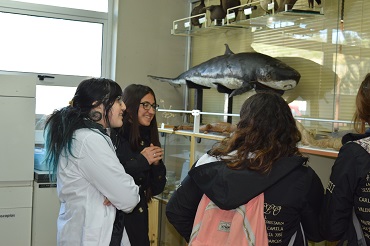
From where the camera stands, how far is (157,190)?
89.7 inches

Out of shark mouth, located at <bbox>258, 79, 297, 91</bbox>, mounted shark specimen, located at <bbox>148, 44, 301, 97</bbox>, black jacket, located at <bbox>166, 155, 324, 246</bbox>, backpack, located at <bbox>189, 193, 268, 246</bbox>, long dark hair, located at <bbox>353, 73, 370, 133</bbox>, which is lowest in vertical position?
backpack, located at <bbox>189, 193, 268, 246</bbox>

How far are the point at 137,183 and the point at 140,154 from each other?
0.14m

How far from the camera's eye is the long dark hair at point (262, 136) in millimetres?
1424

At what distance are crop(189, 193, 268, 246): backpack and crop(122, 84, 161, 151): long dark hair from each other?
79 centimetres

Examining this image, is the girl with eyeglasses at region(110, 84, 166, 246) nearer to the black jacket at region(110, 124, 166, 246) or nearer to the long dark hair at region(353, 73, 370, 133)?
the black jacket at region(110, 124, 166, 246)

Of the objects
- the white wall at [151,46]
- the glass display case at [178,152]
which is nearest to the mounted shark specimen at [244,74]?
the glass display case at [178,152]

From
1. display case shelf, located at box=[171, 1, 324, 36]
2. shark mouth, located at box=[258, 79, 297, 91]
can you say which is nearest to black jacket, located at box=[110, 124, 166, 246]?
shark mouth, located at box=[258, 79, 297, 91]

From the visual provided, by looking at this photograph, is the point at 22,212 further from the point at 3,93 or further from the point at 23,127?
the point at 3,93

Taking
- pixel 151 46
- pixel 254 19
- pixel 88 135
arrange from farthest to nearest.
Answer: pixel 151 46 < pixel 254 19 < pixel 88 135

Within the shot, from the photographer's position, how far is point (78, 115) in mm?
1737

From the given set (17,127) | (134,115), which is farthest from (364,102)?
(17,127)

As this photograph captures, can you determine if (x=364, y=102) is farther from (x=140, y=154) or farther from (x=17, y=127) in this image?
(x=17, y=127)

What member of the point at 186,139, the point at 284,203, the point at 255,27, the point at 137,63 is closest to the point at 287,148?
the point at 284,203

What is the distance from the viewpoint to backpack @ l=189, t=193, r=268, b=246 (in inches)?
55.8
